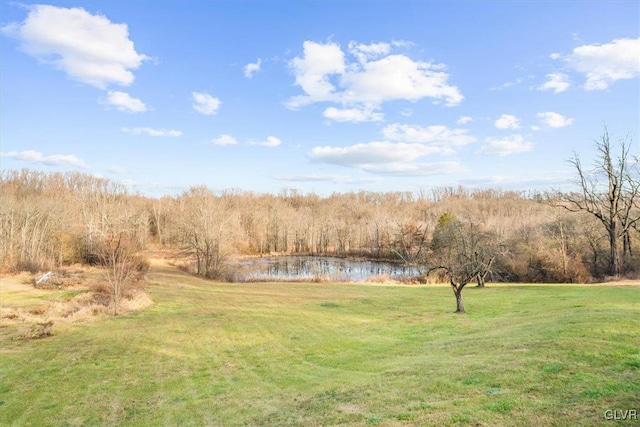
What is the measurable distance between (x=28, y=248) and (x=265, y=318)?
141 feet

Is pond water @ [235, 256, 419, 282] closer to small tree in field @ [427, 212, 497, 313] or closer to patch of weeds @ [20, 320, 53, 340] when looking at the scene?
small tree in field @ [427, 212, 497, 313]

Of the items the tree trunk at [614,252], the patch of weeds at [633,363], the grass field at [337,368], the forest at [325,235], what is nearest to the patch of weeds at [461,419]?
the grass field at [337,368]

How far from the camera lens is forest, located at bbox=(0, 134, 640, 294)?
114 feet

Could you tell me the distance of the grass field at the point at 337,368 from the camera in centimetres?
687

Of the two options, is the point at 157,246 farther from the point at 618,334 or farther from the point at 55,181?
the point at 618,334

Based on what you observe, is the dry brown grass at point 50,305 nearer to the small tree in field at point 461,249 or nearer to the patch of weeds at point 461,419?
the patch of weeds at point 461,419

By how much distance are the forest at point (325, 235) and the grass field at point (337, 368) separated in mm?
6020

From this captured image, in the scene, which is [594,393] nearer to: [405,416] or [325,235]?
[405,416]

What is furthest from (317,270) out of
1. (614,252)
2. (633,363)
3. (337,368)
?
(633,363)

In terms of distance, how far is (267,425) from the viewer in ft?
24.7

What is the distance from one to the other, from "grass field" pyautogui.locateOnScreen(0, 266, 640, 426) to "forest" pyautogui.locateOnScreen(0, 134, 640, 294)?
6.02 metres

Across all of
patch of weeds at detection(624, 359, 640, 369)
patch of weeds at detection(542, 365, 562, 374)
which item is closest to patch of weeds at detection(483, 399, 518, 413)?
patch of weeds at detection(542, 365, 562, 374)

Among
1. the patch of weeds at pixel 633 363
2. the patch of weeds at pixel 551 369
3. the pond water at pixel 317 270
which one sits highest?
the patch of weeds at pixel 633 363

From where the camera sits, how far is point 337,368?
11.5 metres
